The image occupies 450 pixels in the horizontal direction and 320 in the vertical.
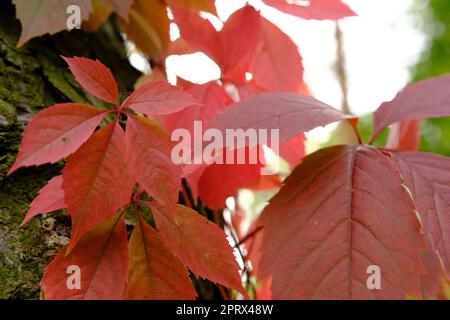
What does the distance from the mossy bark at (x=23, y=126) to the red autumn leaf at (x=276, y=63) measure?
0.21m

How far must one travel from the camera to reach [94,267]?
1.10 feet

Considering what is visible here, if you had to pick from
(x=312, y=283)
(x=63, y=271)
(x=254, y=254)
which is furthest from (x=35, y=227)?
(x=254, y=254)

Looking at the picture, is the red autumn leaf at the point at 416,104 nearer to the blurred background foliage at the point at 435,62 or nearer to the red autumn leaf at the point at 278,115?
the red autumn leaf at the point at 278,115

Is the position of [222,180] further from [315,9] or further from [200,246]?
[315,9]

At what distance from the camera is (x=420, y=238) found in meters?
0.36

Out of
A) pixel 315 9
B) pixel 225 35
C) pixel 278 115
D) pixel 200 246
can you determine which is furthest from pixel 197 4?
pixel 200 246

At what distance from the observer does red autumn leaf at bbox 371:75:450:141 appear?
460 mm

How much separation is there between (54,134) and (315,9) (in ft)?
1.35

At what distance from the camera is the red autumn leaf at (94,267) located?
32cm

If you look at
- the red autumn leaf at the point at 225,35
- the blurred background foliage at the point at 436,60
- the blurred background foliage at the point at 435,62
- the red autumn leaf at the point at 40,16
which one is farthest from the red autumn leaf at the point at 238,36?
the blurred background foliage at the point at 436,60

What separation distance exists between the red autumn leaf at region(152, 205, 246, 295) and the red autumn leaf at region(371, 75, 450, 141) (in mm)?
253

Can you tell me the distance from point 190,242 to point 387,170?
195 mm

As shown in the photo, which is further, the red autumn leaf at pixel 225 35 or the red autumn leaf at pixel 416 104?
the red autumn leaf at pixel 225 35
